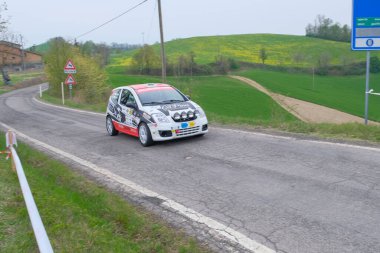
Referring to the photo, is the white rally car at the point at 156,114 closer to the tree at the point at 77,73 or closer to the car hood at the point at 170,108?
the car hood at the point at 170,108

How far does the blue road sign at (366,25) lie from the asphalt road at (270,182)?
338 cm

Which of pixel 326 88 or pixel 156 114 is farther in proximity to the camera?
pixel 326 88

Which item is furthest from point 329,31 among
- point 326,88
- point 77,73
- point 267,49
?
point 77,73

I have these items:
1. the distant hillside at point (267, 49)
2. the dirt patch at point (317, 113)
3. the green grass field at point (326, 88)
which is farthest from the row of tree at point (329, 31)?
the dirt patch at point (317, 113)

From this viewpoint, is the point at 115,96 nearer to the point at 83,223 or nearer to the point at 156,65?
the point at 83,223

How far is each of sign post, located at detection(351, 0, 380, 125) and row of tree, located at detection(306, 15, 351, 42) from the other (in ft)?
406

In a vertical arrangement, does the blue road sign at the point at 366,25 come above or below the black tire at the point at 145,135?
above

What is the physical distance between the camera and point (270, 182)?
6.09 meters

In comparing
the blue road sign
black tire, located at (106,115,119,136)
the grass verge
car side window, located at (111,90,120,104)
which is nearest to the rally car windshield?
car side window, located at (111,90,120,104)

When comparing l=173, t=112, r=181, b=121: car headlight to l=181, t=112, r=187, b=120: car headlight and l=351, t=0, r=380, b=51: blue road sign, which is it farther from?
l=351, t=0, r=380, b=51: blue road sign

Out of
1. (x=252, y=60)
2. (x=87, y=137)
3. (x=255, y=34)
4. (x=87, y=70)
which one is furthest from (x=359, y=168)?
(x=255, y=34)

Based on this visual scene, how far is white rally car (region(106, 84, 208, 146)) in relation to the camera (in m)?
9.61

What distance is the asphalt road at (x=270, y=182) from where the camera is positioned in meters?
4.28

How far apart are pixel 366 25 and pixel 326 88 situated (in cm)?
6412
